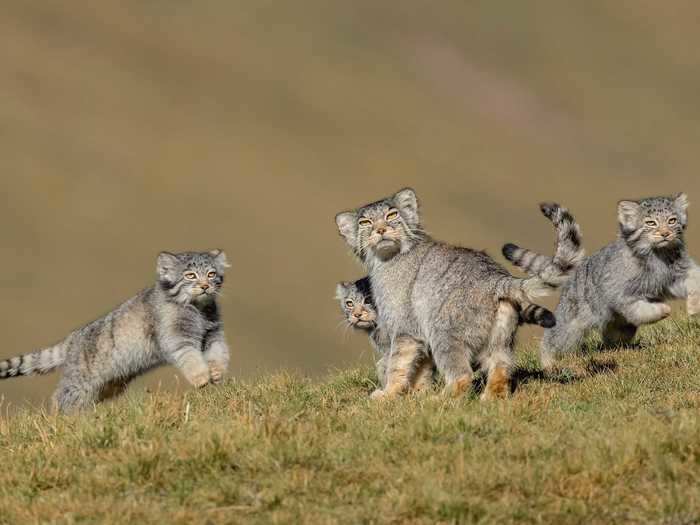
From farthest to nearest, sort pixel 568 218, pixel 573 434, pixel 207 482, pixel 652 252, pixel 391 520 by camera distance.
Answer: pixel 652 252 < pixel 568 218 < pixel 573 434 < pixel 207 482 < pixel 391 520

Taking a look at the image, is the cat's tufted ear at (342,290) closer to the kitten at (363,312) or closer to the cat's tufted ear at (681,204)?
the kitten at (363,312)

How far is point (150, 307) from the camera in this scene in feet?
46.7

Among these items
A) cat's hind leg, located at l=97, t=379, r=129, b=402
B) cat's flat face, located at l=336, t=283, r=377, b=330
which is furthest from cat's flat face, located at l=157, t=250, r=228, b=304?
cat's flat face, located at l=336, t=283, r=377, b=330

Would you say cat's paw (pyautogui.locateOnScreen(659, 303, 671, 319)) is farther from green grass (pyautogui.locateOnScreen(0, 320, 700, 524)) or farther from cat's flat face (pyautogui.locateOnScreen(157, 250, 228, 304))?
cat's flat face (pyautogui.locateOnScreen(157, 250, 228, 304))

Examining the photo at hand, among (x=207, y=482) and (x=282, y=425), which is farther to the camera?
(x=282, y=425)

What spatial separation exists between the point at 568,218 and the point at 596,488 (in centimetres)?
419

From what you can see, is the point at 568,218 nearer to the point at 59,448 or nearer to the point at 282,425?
the point at 282,425

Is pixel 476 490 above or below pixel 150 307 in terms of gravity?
below

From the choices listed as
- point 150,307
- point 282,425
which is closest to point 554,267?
point 282,425

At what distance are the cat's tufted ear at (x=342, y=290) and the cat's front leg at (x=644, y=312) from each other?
3.84 metres

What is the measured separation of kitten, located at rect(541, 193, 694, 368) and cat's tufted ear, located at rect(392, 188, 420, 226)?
116 inches

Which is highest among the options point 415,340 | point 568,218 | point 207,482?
point 568,218

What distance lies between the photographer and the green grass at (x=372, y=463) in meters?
6.71

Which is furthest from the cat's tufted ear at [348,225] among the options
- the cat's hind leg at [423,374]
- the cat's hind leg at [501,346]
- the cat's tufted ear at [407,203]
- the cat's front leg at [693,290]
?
the cat's front leg at [693,290]
